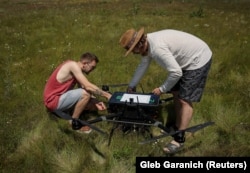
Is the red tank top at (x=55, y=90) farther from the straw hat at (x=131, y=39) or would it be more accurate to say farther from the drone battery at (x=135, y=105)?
the straw hat at (x=131, y=39)

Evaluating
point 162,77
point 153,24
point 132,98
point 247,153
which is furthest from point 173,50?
point 153,24

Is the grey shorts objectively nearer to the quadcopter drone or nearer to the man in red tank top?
the man in red tank top

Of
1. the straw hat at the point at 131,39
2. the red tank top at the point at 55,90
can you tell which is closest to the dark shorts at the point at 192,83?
the straw hat at the point at 131,39

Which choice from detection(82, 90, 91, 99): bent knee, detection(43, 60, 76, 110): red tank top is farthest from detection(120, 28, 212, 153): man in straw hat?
detection(43, 60, 76, 110): red tank top

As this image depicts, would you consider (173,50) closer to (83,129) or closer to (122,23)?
(83,129)

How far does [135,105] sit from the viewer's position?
18.7 ft

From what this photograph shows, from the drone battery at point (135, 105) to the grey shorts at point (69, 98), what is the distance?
0.82 meters

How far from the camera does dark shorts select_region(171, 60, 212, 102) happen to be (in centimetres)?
576

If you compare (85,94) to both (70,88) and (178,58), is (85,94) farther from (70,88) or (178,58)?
(178,58)

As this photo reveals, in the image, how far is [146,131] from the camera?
6137 millimetres

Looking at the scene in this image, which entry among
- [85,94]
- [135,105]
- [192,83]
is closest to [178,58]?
[192,83]

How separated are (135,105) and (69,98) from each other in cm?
155

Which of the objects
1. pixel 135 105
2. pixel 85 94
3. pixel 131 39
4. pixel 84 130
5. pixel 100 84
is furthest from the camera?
pixel 100 84

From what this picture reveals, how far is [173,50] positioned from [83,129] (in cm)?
222
